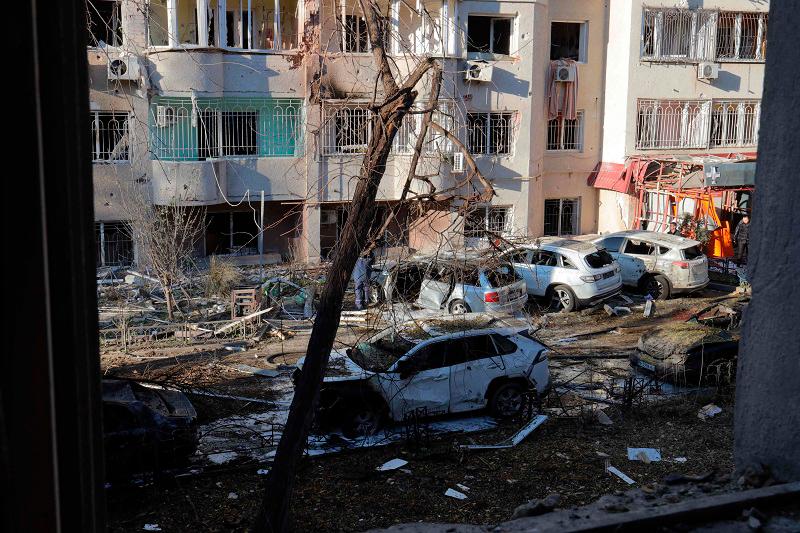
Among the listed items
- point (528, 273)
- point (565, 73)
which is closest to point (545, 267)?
point (528, 273)

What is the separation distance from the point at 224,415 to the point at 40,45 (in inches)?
455

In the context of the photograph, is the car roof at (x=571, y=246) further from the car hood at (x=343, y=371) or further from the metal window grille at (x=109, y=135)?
the metal window grille at (x=109, y=135)

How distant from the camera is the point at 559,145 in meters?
29.4

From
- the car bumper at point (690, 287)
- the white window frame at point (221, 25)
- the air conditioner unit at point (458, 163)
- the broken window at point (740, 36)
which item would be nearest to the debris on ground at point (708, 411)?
the car bumper at point (690, 287)

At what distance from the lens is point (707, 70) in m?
28.5

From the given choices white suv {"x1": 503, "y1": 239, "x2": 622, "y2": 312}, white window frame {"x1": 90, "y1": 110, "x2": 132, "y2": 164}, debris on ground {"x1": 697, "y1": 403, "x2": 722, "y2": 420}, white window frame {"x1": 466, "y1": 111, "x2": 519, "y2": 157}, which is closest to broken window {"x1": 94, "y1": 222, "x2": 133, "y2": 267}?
white window frame {"x1": 90, "y1": 110, "x2": 132, "y2": 164}

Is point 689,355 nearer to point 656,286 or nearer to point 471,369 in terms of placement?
point 471,369

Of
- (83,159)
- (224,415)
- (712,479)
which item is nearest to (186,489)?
(224,415)

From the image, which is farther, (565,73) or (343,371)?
(565,73)

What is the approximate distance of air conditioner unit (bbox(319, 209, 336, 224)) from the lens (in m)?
26.2

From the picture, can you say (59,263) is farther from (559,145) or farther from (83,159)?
(559,145)

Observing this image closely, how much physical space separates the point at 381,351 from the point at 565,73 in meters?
17.1

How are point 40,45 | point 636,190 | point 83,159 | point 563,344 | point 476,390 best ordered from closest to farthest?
point 40,45 < point 83,159 < point 476,390 < point 563,344 < point 636,190

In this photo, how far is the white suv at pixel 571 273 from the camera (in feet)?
66.8
